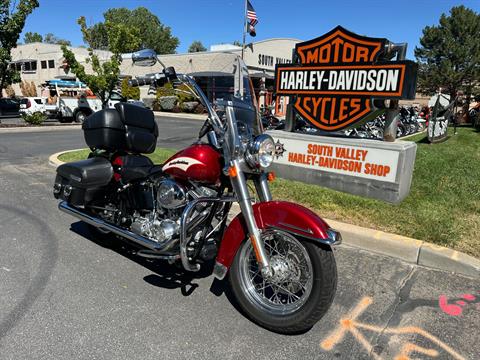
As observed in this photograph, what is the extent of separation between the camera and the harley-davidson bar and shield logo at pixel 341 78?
18.1 feet

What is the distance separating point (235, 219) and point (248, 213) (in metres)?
0.24

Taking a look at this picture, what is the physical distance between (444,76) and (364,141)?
40.5m

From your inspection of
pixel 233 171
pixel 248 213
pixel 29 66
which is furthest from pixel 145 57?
pixel 29 66

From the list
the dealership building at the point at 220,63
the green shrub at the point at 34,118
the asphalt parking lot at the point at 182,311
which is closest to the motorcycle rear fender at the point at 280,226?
the asphalt parking lot at the point at 182,311

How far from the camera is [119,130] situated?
3777 mm

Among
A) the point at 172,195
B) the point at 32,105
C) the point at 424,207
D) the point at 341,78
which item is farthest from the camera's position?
the point at 32,105

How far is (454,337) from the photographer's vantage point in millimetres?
2703

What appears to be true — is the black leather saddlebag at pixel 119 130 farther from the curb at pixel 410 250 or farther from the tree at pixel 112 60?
the tree at pixel 112 60

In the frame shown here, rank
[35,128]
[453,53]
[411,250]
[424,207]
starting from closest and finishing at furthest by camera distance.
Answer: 1. [411,250]
2. [424,207]
3. [35,128]
4. [453,53]

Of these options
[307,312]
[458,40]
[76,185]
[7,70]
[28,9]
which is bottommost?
[307,312]

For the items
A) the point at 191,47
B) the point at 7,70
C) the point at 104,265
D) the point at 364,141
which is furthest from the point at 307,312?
the point at 191,47

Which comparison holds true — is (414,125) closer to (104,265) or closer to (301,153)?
(301,153)

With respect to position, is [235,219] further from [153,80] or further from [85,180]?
[85,180]

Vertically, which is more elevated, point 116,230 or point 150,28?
point 150,28
